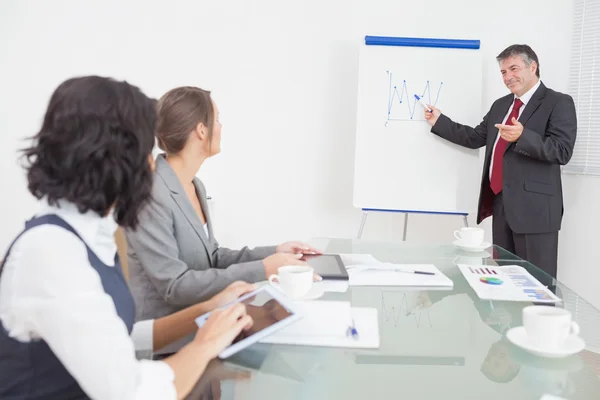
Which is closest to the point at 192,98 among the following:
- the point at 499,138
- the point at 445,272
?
the point at 445,272

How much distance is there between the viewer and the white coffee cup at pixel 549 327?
898 millimetres

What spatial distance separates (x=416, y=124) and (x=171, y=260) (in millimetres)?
2090

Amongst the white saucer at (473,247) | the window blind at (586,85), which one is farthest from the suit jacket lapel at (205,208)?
the window blind at (586,85)

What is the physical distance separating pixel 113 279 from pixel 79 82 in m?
0.32

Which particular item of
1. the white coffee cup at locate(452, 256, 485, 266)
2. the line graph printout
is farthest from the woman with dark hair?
the line graph printout

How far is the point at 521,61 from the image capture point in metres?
2.72

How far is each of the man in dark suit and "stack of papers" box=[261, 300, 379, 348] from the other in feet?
6.19

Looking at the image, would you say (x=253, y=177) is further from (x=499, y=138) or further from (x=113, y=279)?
(x=113, y=279)

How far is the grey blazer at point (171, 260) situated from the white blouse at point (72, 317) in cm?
51

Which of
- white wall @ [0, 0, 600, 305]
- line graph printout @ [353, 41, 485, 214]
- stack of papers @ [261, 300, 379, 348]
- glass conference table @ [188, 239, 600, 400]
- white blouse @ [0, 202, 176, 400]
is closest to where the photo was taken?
white blouse @ [0, 202, 176, 400]

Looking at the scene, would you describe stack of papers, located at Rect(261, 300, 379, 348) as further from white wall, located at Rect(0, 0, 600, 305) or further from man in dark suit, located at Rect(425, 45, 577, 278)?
white wall, located at Rect(0, 0, 600, 305)

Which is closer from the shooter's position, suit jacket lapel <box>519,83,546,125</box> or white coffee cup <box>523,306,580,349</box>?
white coffee cup <box>523,306,580,349</box>

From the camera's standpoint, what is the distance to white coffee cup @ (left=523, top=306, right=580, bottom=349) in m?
0.90

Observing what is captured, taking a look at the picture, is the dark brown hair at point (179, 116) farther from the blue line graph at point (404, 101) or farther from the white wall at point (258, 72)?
the white wall at point (258, 72)
